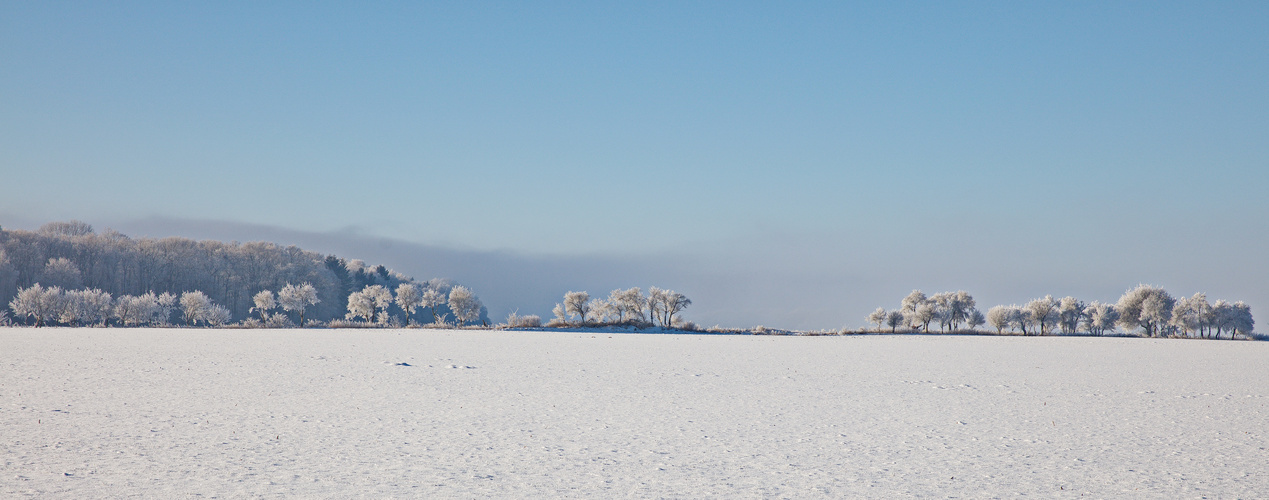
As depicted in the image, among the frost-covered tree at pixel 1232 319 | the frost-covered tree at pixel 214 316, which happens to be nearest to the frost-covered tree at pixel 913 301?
the frost-covered tree at pixel 1232 319

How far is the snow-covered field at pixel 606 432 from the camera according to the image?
9148 mm

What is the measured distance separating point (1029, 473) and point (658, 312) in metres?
67.1

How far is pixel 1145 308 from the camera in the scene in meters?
68.8

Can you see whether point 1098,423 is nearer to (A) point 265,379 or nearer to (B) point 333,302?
(A) point 265,379

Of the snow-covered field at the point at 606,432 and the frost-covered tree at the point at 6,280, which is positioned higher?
the frost-covered tree at the point at 6,280

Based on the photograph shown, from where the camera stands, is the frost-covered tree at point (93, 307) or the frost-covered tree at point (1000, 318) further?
the frost-covered tree at point (1000, 318)

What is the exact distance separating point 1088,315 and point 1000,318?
9133mm

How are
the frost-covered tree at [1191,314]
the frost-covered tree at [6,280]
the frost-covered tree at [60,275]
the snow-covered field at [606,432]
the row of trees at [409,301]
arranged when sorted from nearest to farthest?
the snow-covered field at [606,432] → the frost-covered tree at [1191,314] → the row of trees at [409,301] → the frost-covered tree at [6,280] → the frost-covered tree at [60,275]

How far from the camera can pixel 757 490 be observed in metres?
8.97

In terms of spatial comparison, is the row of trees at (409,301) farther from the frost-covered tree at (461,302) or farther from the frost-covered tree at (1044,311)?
the frost-covered tree at (1044,311)

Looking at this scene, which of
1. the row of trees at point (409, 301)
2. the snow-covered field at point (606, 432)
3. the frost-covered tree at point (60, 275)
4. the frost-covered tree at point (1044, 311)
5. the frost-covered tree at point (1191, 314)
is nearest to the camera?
the snow-covered field at point (606, 432)

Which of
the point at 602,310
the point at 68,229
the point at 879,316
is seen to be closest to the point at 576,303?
the point at 602,310

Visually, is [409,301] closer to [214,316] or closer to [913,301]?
[214,316]

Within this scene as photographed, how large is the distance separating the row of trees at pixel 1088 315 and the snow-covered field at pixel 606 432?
55270 millimetres
